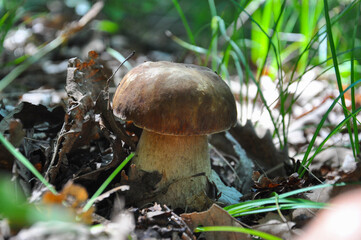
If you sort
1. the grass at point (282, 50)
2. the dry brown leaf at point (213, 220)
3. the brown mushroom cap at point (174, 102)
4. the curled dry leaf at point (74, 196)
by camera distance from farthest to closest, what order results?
the grass at point (282, 50) < the brown mushroom cap at point (174, 102) < the dry brown leaf at point (213, 220) < the curled dry leaf at point (74, 196)

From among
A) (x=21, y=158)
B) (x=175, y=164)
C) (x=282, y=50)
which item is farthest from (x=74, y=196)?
(x=282, y=50)

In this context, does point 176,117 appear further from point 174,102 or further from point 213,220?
point 213,220

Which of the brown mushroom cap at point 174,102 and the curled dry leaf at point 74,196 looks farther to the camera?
the brown mushroom cap at point 174,102

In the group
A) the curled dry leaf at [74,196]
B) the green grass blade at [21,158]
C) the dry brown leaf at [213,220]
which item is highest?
the green grass blade at [21,158]

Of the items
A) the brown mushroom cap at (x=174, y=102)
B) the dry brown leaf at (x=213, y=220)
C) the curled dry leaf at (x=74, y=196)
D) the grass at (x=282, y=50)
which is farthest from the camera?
the grass at (x=282, y=50)

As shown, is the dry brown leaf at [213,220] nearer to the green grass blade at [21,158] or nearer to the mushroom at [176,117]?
the mushroom at [176,117]

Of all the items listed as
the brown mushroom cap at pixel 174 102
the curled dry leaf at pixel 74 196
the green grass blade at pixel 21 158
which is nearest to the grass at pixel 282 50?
the brown mushroom cap at pixel 174 102

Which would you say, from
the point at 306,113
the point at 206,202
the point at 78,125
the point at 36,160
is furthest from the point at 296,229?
the point at 306,113

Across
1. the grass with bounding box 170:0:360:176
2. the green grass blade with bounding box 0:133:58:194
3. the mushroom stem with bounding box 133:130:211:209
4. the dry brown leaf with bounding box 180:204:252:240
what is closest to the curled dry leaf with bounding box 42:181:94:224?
the green grass blade with bounding box 0:133:58:194
